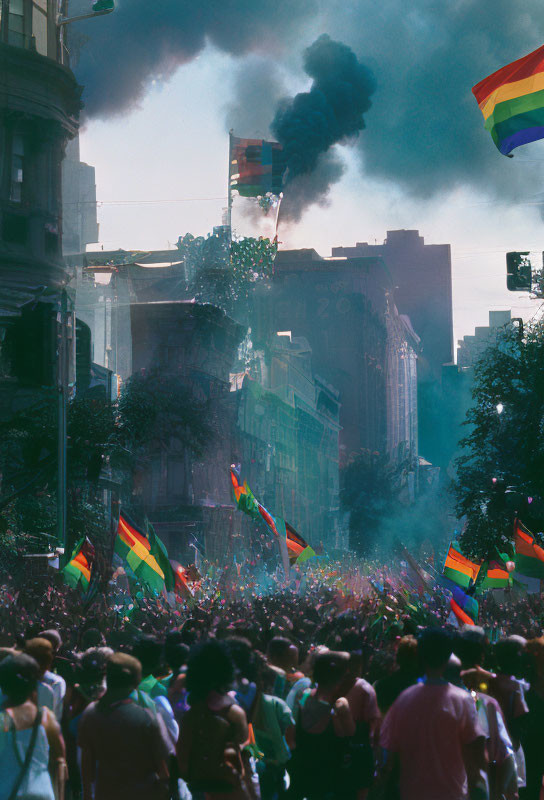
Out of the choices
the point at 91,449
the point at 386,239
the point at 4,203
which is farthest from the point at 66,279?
the point at 386,239

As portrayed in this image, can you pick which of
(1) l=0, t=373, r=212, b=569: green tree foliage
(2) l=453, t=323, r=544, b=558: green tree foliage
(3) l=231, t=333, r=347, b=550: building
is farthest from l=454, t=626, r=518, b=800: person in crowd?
(3) l=231, t=333, r=347, b=550: building

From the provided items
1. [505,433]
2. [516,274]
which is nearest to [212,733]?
[516,274]

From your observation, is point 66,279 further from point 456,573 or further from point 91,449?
point 456,573

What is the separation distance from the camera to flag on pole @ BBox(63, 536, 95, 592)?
1914 cm

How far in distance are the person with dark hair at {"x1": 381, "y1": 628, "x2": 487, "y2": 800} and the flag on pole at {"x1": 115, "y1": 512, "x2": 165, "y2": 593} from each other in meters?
11.9

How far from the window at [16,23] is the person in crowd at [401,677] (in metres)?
40.2

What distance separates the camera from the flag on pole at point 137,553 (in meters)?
18.0

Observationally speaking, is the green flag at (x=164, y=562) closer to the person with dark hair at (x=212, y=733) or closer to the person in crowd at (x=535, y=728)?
the person in crowd at (x=535, y=728)

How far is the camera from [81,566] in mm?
19172

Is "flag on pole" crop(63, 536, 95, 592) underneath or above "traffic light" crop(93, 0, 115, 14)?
underneath

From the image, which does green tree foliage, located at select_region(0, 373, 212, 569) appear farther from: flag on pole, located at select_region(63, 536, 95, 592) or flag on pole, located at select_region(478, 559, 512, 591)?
flag on pole, located at select_region(478, 559, 512, 591)

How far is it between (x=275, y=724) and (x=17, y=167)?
132 ft

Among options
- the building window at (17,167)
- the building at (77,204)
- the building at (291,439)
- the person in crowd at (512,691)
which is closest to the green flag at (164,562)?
the person in crowd at (512,691)

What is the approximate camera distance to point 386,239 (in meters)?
165
